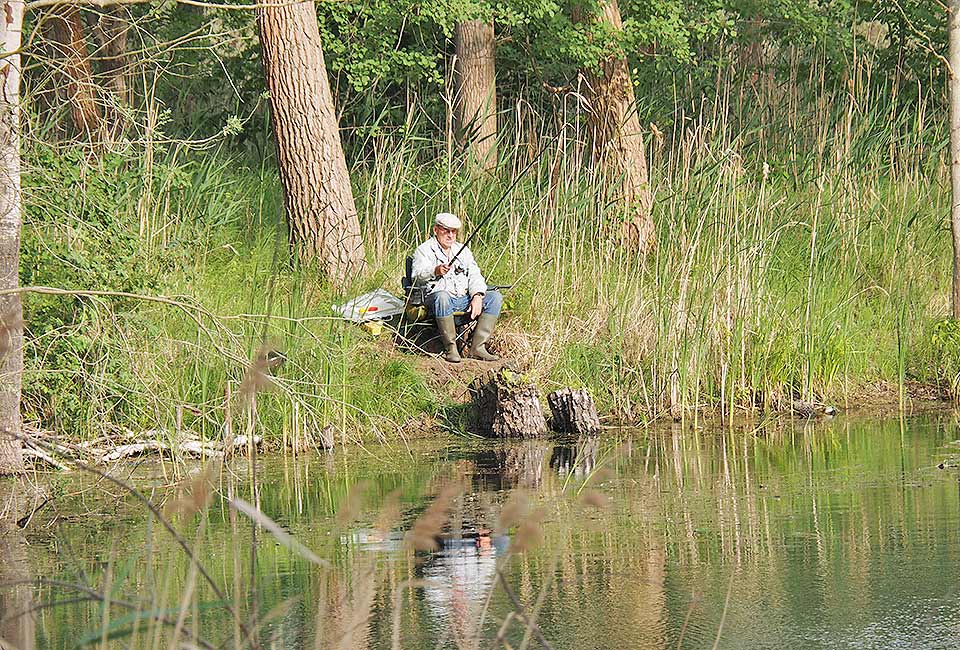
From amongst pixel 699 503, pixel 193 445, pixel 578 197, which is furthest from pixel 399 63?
pixel 699 503

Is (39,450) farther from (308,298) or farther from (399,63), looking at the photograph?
(399,63)

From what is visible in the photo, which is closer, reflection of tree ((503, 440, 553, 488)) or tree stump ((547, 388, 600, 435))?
reflection of tree ((503, 440, 553, 488))

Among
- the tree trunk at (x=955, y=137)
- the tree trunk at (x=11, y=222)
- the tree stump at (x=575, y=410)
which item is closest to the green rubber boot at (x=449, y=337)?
the tree stump at (x=575, y=410)

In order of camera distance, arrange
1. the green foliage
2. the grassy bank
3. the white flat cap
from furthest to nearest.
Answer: the green foliage
the white flat cap
the grassy bank

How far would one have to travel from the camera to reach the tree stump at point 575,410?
1100cm

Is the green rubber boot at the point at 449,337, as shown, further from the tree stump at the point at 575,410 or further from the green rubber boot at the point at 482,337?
the tree stump at the point at 575,410

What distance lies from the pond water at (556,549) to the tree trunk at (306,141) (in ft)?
9.91

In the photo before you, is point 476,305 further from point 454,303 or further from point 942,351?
point 942,351

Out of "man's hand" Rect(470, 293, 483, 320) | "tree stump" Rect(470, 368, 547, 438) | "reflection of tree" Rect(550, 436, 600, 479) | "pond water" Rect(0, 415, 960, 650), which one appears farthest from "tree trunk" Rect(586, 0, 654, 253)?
"pond water" Rect(0, 415, 960, 650)

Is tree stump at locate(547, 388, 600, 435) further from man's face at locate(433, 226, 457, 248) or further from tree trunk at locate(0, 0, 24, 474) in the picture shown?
tree trunk at locate(0, 0, 24, 474)

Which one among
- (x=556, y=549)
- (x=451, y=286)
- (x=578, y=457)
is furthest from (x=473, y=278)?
(x=556, y=549)

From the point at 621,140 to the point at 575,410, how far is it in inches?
173

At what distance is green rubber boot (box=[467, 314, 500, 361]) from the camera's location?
39.0ft

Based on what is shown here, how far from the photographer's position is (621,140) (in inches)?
577
